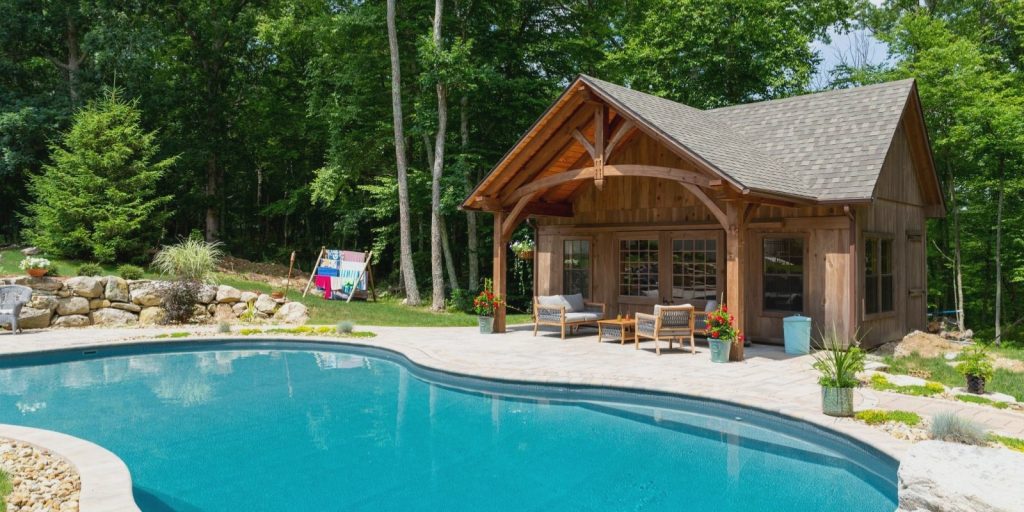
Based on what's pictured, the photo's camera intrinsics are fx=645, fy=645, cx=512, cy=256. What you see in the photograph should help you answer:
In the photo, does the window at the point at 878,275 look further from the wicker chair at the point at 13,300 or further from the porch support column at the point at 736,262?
the wicker chair at the point at 13,300

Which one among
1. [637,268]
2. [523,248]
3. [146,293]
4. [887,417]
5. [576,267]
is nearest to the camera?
[887,417]

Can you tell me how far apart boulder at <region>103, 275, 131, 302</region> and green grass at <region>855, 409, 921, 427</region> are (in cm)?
1525

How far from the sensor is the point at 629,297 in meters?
13.4

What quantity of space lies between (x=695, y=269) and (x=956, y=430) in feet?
24.1

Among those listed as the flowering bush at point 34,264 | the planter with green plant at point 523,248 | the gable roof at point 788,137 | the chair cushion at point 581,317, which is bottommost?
the chair cushion at point 581,317

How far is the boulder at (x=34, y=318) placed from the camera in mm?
13845

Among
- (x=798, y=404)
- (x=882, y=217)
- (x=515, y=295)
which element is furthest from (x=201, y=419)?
(x=515, y=295)

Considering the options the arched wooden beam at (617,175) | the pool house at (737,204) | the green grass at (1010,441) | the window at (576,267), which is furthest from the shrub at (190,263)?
the green grass at (1010,441)

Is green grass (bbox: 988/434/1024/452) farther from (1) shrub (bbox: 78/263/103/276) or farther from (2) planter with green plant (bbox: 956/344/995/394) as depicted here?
(1) shrub (bbox: 78/263/103/276)

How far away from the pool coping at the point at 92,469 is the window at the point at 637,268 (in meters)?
10.1

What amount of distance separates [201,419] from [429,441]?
2844 mm

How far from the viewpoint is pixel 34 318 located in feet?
45.8

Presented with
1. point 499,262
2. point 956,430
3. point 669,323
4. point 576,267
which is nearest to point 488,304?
point 499,262

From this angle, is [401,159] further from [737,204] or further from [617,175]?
[737,204]
